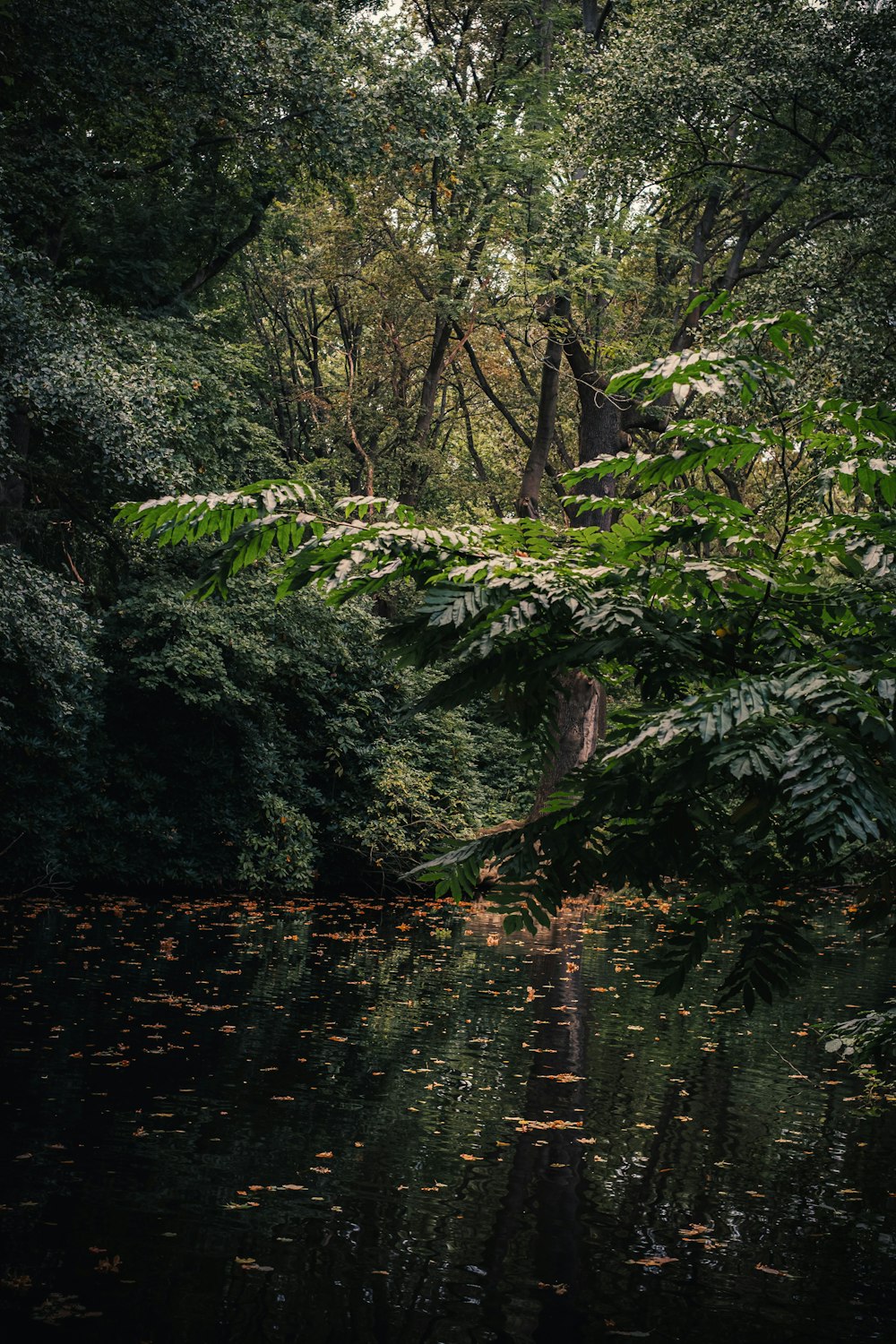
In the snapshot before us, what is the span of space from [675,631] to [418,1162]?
4.39 m

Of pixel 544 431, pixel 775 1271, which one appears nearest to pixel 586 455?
pixel 544 431

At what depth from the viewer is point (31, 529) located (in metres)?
16.5

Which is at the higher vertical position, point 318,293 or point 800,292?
point 318,293

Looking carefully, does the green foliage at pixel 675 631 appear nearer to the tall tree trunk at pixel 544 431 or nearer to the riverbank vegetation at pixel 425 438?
the riverbank vegetation at pixel 425 438

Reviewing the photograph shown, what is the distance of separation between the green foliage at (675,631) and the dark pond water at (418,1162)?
7.07 ft

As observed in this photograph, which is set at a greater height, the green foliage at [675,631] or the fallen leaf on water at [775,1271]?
the green foliage at [675,631]

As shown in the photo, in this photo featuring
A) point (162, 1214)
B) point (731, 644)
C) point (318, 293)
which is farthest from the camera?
point (318, 293)

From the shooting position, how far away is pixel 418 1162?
665 centimetres

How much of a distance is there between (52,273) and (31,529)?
3.42m

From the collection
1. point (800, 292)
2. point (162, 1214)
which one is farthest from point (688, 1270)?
point (800, 292)

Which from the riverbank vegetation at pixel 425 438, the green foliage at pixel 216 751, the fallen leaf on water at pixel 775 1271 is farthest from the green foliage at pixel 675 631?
the green foliage at pixel 216 751

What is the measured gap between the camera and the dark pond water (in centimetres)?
481

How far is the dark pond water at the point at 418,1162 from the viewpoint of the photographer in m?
4.81

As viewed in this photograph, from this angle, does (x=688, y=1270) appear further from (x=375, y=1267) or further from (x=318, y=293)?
(x=318, y=293)
